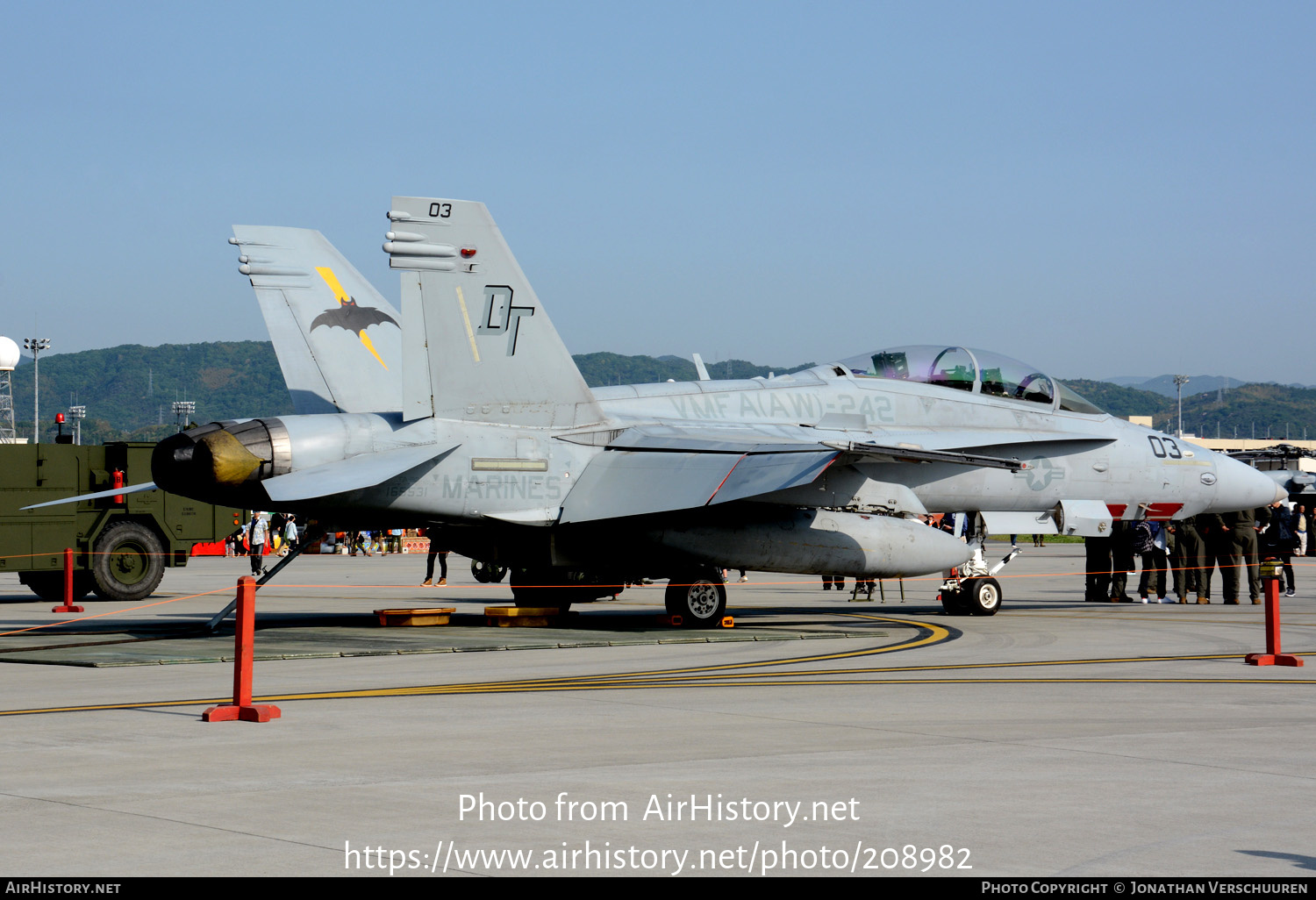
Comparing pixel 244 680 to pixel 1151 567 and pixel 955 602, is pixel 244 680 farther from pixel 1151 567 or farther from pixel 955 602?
pixel 1151 567

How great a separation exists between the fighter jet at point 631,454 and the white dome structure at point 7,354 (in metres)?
50.1

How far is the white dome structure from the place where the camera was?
201 feet

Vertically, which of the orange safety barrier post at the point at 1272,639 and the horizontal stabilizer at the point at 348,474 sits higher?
the horizontal stabilizer at the point at 348,474

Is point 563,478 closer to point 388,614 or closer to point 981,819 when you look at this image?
point 388,614

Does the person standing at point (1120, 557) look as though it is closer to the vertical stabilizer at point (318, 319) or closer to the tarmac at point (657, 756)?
the tarmac at point (657, 756)

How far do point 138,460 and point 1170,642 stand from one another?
16.4 metres

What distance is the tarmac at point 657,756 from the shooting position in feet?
16.9

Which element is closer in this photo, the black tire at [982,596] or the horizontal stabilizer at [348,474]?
the horizontal stabilizer at [348,474]

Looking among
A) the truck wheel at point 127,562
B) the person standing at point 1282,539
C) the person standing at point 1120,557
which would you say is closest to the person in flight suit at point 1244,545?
the person standing at point 1120,557

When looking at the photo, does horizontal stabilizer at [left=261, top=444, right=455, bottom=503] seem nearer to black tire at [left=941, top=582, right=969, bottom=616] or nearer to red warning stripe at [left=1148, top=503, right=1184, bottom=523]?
black tire at [left=941, top=582, right=969, bottom=616]

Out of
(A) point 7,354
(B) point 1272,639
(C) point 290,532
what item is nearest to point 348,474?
(B) point 1272,639

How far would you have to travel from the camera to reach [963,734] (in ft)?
27.0

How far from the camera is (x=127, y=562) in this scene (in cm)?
2262
